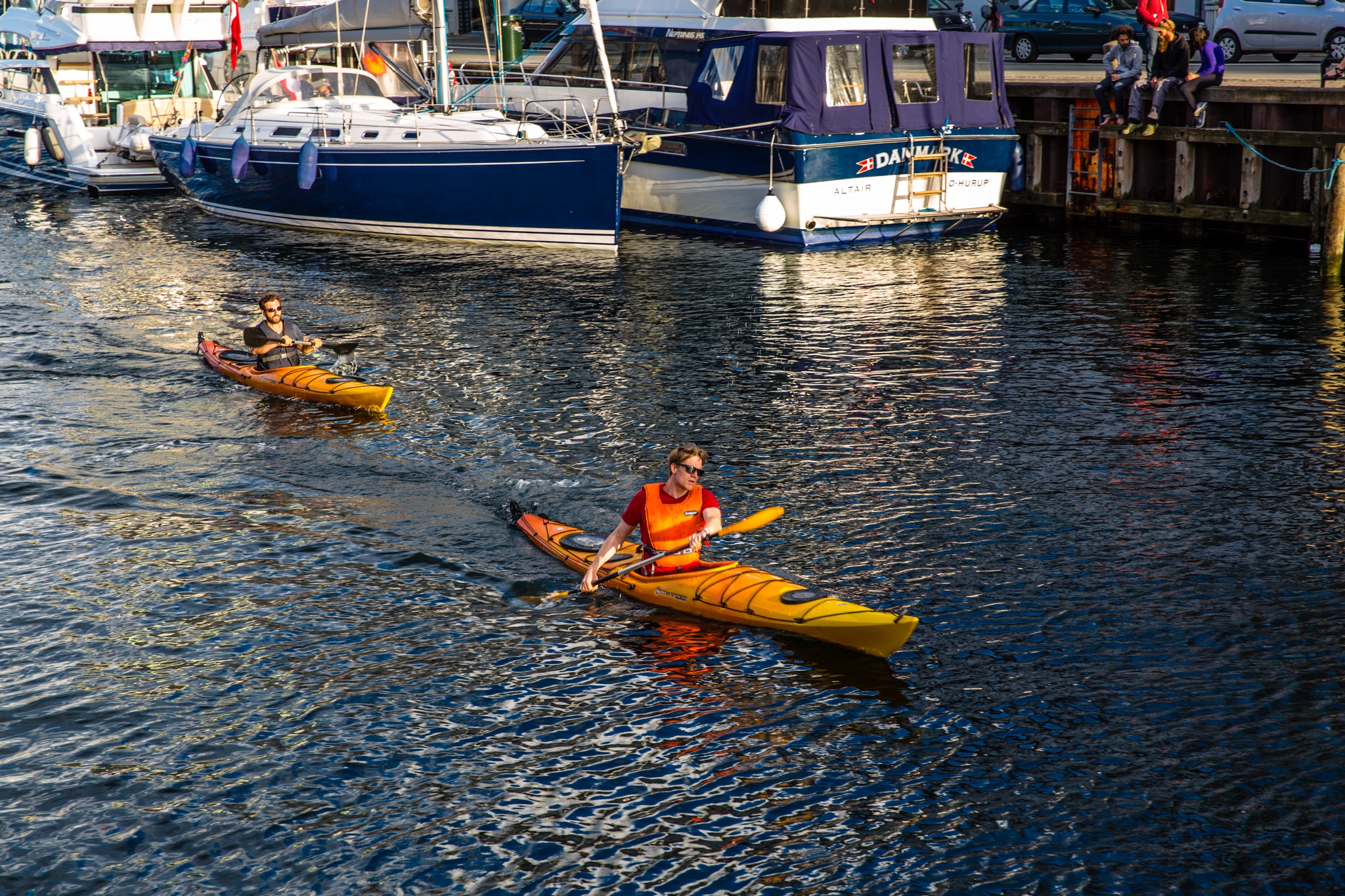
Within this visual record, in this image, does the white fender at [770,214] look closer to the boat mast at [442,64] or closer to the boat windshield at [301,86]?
the boat mast at [442,64]

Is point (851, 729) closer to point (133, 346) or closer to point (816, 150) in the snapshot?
point (133, 346)

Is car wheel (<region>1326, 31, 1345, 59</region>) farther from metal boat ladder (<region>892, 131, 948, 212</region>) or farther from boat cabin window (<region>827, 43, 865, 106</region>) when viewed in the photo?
boat cabin window (<region>827, 43, 865, 106</region>)

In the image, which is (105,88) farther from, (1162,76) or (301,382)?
(1162,76)

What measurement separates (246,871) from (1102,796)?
14.7ft

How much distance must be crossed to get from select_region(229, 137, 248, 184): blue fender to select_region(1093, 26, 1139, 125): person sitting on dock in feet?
50.3

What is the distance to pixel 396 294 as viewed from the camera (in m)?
20.2

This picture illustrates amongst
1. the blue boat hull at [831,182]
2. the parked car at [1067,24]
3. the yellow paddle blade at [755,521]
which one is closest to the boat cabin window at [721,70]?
the blue boat hull at [831,182]

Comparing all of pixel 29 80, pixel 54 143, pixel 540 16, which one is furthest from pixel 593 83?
pixel 540 16

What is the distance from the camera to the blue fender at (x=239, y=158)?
24.8 meters

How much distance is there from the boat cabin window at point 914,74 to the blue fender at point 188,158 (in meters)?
13.5

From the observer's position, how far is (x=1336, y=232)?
62.6 feet

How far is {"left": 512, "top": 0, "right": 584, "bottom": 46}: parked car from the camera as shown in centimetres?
4116

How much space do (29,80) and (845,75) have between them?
2039 centimetres

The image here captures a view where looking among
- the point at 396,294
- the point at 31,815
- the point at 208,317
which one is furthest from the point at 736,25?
the point at 31,815
